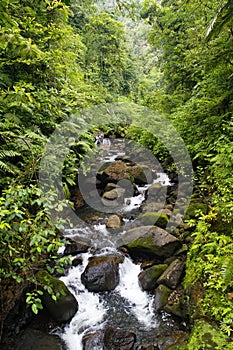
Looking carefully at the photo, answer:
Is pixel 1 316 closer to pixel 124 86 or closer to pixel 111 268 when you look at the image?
pixel 111 268

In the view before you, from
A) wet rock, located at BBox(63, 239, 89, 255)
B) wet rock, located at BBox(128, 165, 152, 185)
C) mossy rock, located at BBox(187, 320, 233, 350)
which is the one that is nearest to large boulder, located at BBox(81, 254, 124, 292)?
wet rock, located at BBox(63, 239, 89, 255)

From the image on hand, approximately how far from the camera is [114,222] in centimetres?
709

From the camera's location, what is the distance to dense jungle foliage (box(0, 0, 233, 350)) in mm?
2530

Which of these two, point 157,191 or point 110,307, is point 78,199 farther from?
point 110,307

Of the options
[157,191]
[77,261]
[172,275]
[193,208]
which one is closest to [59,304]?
[77,261]

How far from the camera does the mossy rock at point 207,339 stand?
2672 millimetres

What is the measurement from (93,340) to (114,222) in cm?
349

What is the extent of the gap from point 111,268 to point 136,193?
4.22m

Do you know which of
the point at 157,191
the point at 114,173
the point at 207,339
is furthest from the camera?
the point at 114,173

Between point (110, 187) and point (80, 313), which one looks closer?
point (80, 313)

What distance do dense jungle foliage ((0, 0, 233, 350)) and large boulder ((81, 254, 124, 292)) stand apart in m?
0.75

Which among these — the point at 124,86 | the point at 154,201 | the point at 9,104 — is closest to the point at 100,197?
the point at 154,201

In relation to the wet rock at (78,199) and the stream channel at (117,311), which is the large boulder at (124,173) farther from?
the stream channel at (117,311)

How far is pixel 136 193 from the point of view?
899 centimetres
